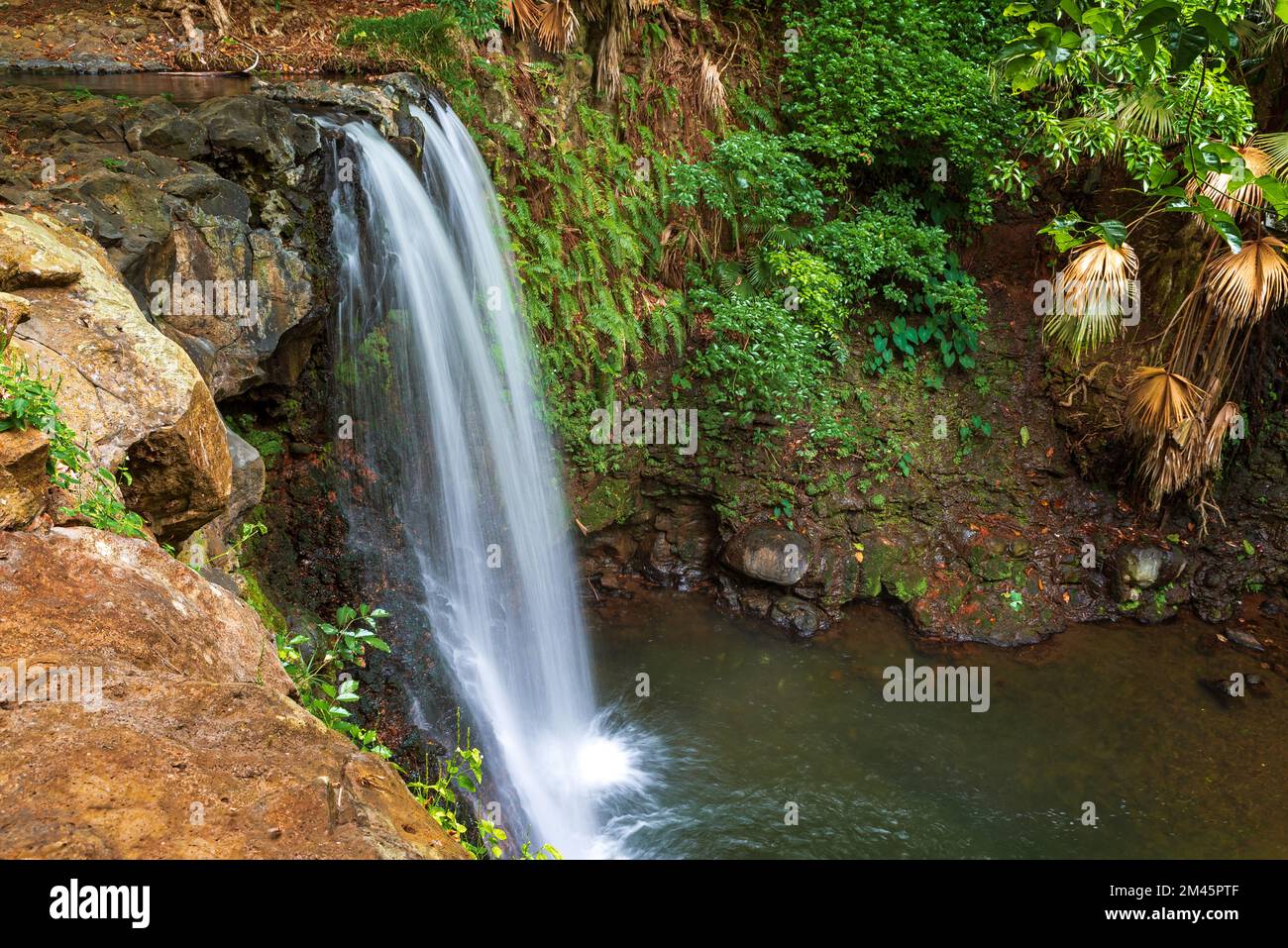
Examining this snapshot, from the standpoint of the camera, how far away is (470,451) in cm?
716

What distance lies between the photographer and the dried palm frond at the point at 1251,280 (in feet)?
25.3

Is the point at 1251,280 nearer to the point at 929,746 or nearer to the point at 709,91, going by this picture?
the point at 929,746

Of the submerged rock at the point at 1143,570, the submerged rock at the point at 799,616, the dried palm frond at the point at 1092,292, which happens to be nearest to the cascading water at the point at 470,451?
the submerged rock at the point at 799,616

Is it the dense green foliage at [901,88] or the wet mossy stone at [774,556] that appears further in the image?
the dense green foliage at [901,88]

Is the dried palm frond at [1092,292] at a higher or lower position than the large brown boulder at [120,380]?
higher

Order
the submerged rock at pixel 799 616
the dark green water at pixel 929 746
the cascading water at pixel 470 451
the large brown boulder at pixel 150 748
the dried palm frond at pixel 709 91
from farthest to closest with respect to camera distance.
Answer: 1. the dried palm frond at pixel 709 91
2. the submerged rock at pixel 799 616
3. the dark green water at pixel 929 746
4. the cascading water at pixel 470 451
5. the large brown boulder at pixel 150 748

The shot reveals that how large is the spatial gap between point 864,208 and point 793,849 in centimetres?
686

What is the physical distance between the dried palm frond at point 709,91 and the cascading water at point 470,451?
10.7ft

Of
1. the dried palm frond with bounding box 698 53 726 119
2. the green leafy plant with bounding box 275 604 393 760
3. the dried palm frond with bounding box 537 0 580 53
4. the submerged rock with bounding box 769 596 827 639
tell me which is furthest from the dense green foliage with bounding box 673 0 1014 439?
the green leafy plant with bounding box 275 604 393 760

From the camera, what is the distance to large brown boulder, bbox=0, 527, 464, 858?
174 centimetres

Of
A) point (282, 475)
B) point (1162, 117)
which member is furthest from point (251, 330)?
point (1162, 117)

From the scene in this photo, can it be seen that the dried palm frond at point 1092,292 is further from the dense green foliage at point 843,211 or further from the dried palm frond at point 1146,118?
the dense green foliage at point 843,211
